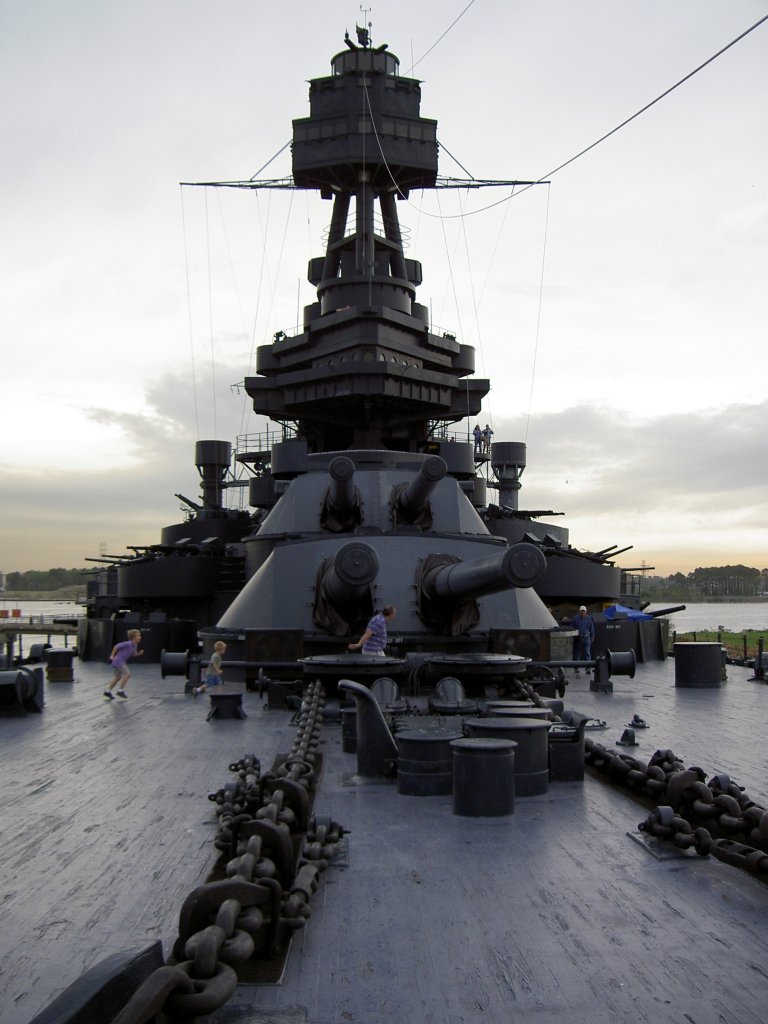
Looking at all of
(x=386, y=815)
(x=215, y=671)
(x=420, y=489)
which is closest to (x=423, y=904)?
(x=386, y=815)

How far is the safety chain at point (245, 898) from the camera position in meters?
1.54

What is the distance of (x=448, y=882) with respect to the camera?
264 centimetres

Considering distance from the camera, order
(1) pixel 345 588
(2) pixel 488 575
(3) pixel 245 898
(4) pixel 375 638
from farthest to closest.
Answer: (1) pixel 345 588 < (4) pixel 375 638 < (2) pixel 488 575 < (3) pixel 245 898

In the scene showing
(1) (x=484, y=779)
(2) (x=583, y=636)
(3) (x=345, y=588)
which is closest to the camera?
(1) (x=484, y=779)

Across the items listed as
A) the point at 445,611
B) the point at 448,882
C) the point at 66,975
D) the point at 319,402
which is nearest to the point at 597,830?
the point at 448,882

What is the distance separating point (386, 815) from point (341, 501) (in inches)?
192

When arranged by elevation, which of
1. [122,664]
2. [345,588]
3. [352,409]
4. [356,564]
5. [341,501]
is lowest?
[122,664]

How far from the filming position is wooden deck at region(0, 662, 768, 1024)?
75.0 inches

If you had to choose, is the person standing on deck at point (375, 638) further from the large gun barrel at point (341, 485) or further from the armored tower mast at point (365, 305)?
the armored tower mast at point (365, 305)

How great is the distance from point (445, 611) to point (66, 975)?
203 inches

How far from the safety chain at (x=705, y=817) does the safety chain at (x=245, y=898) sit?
3.50 ft

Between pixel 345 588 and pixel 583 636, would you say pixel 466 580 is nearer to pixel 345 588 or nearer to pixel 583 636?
pixel 345 588

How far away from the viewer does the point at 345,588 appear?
6.59 m

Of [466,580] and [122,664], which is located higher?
→ [466,580]
